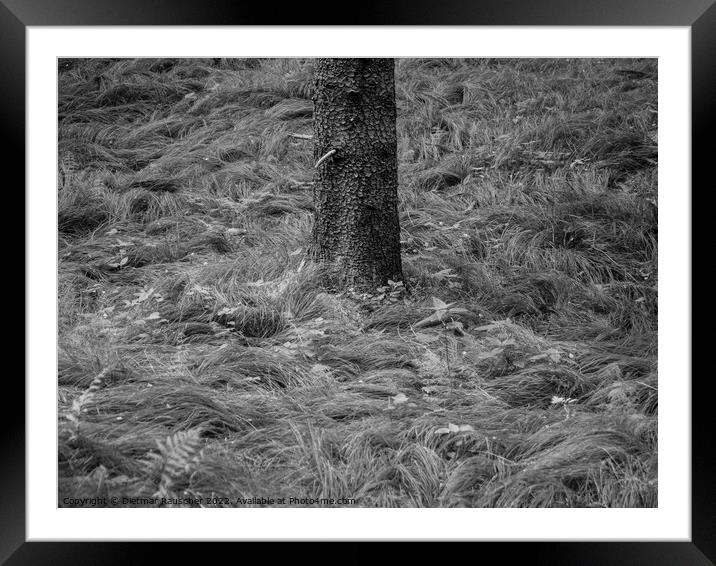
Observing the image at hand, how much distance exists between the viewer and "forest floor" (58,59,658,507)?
2230 millimetres

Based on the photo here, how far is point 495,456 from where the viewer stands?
2260mm

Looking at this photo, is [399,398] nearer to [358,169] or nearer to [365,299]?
[365,299]

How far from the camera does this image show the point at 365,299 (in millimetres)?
2881

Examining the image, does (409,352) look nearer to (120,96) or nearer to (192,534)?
A: (192,534)

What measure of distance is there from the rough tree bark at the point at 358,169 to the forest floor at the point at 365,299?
165mm

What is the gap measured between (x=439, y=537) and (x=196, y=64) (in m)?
3.09
